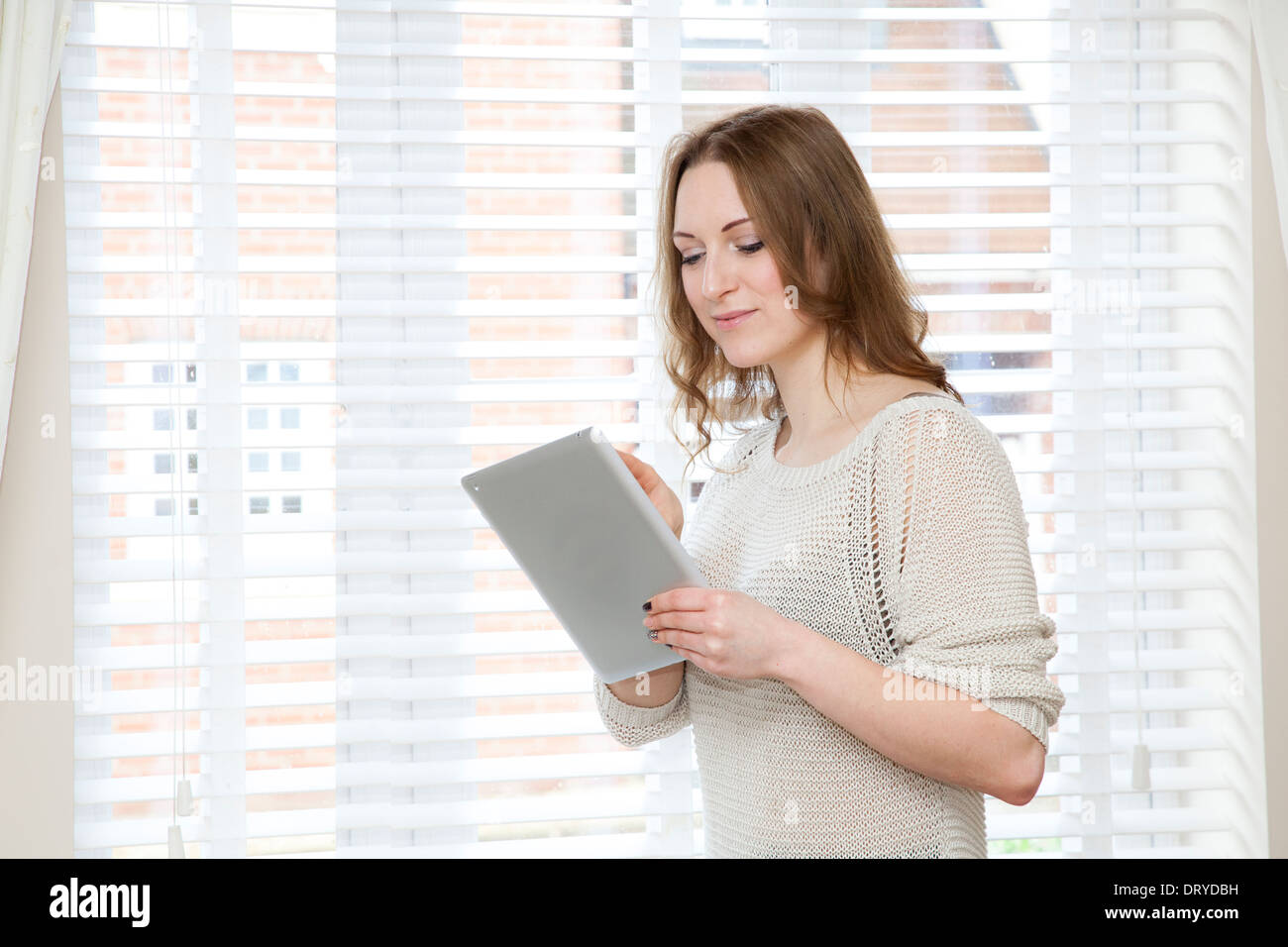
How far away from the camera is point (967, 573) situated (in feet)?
2.80

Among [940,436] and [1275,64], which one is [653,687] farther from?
[1275,64]

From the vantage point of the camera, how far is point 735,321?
1035mm

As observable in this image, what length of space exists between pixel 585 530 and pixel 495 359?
636 millimetres

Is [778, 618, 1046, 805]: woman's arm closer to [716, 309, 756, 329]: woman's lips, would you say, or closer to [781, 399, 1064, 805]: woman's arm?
[781, 399, 1064, 805]: woman's arm

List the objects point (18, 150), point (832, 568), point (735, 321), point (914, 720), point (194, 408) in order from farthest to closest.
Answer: point (194, 408) < point (18, 150) < point (735, 321) < point (832, 568) < point (914, 720)

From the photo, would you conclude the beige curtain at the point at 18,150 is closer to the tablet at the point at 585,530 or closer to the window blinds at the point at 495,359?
the window blinds at the point at 495,359

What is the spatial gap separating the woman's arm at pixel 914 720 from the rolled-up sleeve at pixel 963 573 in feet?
0.05

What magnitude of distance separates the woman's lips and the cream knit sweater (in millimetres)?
162

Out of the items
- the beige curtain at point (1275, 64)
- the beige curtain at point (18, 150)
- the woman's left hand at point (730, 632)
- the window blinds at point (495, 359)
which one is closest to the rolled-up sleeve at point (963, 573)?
the woman's left hand at point (730, 632)

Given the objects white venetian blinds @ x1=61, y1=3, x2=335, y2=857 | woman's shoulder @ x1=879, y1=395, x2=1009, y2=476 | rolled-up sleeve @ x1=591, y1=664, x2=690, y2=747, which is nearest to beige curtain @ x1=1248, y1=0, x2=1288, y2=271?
woman's shoulder @ x1=879, y1=395, x2=1009, y2=476

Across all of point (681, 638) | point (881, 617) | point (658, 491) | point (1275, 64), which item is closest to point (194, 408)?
point (658, 491)

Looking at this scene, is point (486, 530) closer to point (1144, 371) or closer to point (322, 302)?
point (322, 302)

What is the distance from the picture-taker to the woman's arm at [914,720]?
0.83m

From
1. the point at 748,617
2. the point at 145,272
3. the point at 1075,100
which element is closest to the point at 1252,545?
the point at 1075,100
